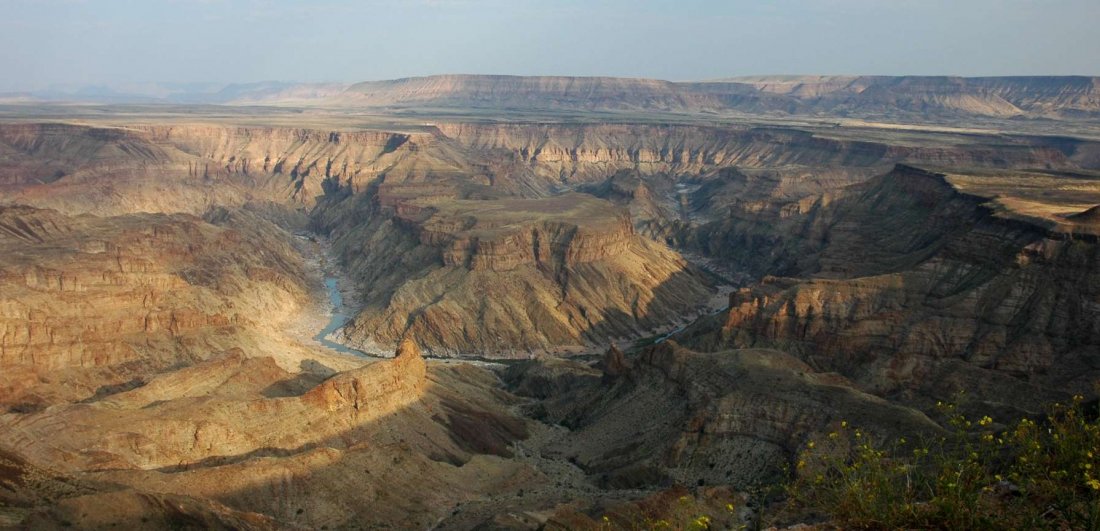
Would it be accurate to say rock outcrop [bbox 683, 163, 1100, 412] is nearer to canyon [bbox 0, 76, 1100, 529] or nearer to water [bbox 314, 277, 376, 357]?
canyon [bbox 0, 76, 1100, 529]

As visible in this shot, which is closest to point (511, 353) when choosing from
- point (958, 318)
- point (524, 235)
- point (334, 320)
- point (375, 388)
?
point (524, 235)

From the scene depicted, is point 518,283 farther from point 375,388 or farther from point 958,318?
point 958,318

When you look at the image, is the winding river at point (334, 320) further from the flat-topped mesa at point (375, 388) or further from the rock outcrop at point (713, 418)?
the rock outcrop at point (713, 418)

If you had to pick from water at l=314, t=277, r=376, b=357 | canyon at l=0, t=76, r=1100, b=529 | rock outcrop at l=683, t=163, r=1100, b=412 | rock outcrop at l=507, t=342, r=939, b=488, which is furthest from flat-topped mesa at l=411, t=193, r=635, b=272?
rock outcrop at l=507, t=342, r=939, b=488

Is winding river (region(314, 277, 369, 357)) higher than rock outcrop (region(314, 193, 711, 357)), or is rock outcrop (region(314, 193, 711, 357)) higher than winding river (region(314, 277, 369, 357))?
rock outcrop (region(314, 193, 711, 357))

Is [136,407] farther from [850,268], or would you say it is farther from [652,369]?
[850,268]

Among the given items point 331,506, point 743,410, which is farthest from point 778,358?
point 331,506
